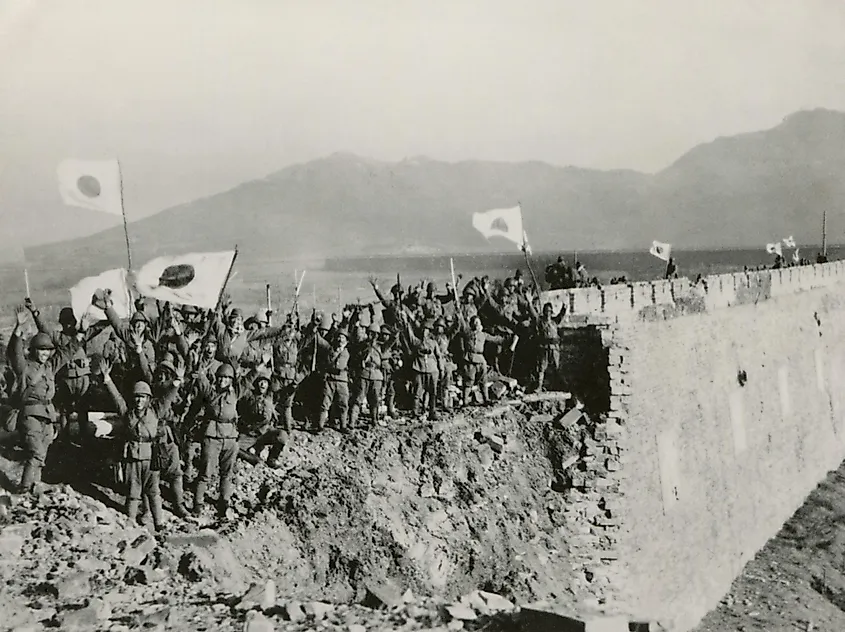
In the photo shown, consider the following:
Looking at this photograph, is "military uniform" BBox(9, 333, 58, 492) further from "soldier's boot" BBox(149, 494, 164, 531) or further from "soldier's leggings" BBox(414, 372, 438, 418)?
"soldier's leggings" BBox(414, 372, 438, 418)

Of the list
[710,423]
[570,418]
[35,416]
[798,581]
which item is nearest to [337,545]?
[35,416]

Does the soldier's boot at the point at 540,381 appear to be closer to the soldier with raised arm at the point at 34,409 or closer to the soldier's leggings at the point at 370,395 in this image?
the soldier's leggings at the point at 370,395

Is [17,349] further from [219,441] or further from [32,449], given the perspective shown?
[219,441]

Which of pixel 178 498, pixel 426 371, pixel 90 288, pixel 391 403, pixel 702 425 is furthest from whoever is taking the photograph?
pixel 702 425

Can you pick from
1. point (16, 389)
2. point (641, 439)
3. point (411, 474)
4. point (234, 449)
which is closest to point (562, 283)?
point (641, 439)

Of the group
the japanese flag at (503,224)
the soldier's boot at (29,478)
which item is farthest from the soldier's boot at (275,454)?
the japanese flag at (503,224)

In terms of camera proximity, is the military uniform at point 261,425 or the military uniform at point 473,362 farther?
the military uniform at point 473,362
